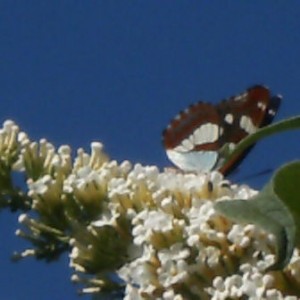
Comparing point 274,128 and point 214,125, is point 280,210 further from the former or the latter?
point 214,125

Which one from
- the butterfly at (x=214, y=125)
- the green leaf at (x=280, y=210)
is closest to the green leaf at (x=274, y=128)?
the green leaf at (x=280, y=210)

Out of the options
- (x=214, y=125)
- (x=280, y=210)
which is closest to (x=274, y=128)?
(x=280, y=210)

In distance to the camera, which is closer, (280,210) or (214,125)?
(280,210)

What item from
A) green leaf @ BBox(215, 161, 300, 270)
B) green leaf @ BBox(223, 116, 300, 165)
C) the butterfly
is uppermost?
the butterfly

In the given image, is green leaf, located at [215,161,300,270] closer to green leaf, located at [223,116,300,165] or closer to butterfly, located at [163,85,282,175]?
green leaf, located at [223,116,300,165]

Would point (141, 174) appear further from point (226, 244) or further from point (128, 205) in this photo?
point (226, 244)

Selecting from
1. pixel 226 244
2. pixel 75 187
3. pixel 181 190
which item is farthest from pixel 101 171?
pixel 226 244

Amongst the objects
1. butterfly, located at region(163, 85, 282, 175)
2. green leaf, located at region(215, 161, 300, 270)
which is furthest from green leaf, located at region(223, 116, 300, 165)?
butterfly, located at region(163, 85, 282, 175)

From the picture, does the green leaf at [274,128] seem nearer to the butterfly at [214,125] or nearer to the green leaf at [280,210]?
the green leaf at [280,210]
